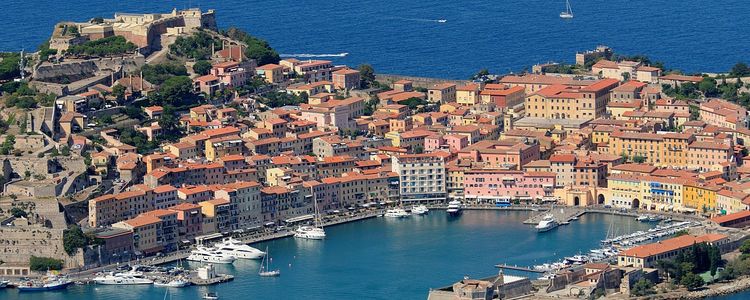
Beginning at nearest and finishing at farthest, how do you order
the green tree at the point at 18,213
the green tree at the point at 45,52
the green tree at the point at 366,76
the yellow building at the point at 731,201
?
the green tree at the point at 18,213 → the yellow building at the point at 731,201 → the green tree at the point at 45,52 → the green tree at the point at 366,76

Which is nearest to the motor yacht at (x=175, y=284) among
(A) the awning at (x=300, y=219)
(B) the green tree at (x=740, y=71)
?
(A) the awning at (x=300, y=219)

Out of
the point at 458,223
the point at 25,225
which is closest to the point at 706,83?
the point at 458,223

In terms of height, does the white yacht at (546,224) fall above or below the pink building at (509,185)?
below

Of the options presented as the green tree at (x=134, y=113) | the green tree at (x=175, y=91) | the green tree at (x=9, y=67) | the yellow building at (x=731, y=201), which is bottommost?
the yellow building at (x=731, y=201)

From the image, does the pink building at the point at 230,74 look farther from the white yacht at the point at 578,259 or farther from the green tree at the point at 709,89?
the white yacht at the point at 578,259

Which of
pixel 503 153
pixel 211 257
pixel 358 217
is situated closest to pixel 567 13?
pixel 503 153

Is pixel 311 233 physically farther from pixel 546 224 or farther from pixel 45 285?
pixel 45 285
